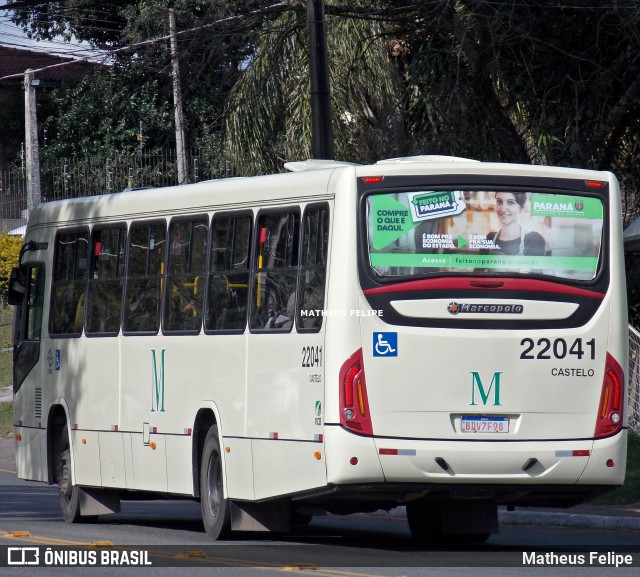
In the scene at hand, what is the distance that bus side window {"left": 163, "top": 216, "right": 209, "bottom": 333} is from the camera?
13.6 m

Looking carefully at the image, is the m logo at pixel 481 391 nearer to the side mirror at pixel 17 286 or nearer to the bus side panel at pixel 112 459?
the bus side panel at pixel 112 459

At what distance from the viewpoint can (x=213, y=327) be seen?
1332 centimetres

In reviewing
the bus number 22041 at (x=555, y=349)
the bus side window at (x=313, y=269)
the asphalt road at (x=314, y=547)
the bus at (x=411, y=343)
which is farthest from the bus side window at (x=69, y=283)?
the bus number 22041 at (x=555, y=349)

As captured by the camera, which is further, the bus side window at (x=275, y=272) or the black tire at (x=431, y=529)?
the black tire at (x=431, y=529)

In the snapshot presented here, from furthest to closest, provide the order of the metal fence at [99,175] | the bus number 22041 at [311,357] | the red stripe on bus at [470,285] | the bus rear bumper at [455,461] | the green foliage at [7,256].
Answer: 1. the metal fence at [99,175]
2. the green foliage at [7,256]
3. the bus number 22041 at [311,357]
4. the red stripe on bus at [470,285]
5. the bus rear bumper at [455,461]

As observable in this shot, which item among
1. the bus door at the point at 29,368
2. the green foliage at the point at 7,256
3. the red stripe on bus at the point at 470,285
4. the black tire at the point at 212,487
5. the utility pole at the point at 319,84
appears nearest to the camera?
the red stripe on bus at the point at 470,285

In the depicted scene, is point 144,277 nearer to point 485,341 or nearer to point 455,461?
point 485,341

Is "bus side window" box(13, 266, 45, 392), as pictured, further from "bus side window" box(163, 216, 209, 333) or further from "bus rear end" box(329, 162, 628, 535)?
"bus rear end" box(329, 162, 628, 535)

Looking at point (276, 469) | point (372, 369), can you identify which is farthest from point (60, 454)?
point (372, 369)

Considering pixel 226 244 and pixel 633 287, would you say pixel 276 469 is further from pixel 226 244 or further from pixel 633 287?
pixel 633 287

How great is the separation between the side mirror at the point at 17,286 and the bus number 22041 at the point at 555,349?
7.66 metres

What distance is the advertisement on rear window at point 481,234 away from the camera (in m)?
11.5

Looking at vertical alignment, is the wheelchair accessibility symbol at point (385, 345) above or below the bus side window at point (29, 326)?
below

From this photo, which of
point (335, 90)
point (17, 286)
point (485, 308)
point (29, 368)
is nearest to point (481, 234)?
point (485, 308)
